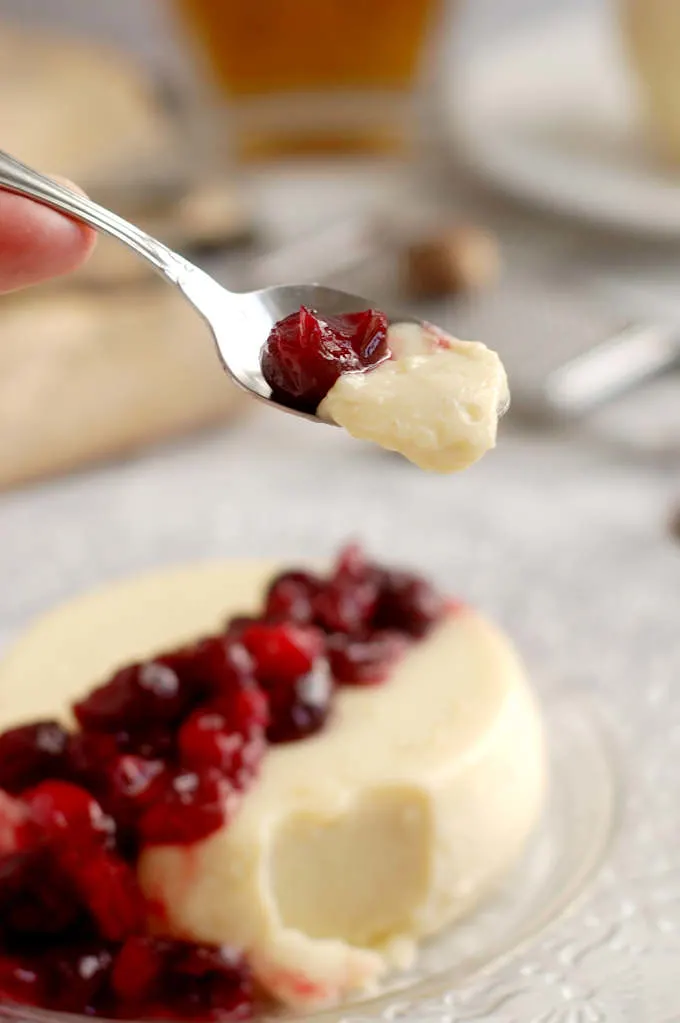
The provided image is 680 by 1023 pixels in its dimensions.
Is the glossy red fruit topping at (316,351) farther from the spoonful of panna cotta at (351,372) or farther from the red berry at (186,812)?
the red berry at (186,812)

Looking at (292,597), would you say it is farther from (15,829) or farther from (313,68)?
(313,68)

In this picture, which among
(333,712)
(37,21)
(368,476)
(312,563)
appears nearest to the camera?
(333,712)

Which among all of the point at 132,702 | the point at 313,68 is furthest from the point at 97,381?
the point at 313,68

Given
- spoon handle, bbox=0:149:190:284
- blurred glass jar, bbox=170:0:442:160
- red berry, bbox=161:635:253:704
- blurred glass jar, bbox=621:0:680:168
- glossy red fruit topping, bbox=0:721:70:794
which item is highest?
blurred glass jar, bbox=170:0:442:160

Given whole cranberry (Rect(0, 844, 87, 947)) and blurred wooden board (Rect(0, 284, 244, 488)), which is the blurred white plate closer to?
blurred wooden board (Rect(0, 284, 244, 488))

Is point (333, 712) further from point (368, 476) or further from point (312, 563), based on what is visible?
point (368, 476)

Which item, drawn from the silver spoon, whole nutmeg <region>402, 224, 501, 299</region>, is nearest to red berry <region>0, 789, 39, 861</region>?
the silver spoon

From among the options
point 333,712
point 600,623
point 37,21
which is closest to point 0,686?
point 333,712
